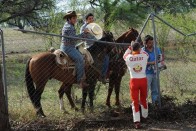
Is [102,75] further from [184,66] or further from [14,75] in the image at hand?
[14,75]

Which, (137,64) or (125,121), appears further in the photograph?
(125,121)

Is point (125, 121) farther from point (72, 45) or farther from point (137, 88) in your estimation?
point (72, 45)

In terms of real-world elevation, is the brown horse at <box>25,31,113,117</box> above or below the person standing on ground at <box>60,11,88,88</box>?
below

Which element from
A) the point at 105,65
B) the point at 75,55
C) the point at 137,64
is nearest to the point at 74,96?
the point at 105,65

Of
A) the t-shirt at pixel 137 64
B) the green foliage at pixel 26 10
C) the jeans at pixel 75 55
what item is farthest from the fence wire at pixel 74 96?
the green foliage at pixel 26 10

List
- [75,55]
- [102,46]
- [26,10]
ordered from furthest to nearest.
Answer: [26,10] < [102,46] < [75,55]

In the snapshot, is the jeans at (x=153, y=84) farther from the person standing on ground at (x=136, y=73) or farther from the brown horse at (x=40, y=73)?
the brown horse at (x=40, y=73)

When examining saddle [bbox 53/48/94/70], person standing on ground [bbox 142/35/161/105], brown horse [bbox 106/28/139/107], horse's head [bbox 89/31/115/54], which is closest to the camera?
person standing on ground [bbox 142/35/161/105]

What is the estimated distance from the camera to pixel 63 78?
9570 mm

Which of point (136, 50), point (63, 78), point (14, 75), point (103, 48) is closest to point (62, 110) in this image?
point (63, 78)

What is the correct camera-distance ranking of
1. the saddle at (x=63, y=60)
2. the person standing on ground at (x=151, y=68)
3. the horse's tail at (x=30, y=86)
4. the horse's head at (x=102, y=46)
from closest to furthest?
the person standing on ground at (x=151, y=68) < the horse's tail at (x=30, y=86) < the saddle at (x=63, y=60) < the horse's head at (x=102, y=46)

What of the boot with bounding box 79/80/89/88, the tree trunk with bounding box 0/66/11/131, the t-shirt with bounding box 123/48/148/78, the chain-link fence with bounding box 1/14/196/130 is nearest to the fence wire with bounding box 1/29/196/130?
the chain-link fence with bounding box 1/14/196/130

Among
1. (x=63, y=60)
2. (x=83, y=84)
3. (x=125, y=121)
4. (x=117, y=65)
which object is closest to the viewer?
(x=125, y=121)

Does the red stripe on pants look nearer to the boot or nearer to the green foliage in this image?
the boot
